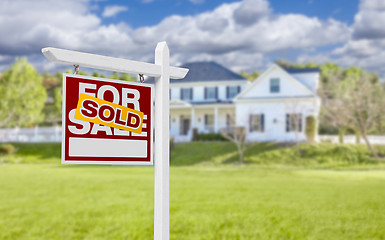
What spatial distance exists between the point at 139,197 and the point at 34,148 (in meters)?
22.8

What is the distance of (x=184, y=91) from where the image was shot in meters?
32.4

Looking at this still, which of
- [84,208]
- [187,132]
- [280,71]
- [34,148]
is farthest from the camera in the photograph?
[187,132]

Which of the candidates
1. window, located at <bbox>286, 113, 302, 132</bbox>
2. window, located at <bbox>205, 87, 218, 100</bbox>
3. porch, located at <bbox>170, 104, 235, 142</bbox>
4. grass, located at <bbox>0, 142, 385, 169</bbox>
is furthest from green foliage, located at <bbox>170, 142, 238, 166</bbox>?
window, located at <bbox>205, 87, 218, 100</bbox>

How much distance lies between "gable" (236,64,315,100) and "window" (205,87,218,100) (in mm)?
3760

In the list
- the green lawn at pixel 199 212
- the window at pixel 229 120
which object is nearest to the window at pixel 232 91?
the window at pixel 229 120

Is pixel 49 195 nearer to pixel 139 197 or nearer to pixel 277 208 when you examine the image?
pixel 139 197

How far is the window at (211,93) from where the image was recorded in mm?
31816

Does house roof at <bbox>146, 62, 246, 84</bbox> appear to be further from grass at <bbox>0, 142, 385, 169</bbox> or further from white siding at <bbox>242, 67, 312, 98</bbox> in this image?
grass at <bbox>0, 142, 385, 169</bbox>

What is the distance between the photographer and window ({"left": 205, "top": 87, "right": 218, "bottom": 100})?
31816 millimetres

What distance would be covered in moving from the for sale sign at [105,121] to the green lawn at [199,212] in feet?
11.2

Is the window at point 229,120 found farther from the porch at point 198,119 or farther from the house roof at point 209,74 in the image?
the house roof at point 209,74

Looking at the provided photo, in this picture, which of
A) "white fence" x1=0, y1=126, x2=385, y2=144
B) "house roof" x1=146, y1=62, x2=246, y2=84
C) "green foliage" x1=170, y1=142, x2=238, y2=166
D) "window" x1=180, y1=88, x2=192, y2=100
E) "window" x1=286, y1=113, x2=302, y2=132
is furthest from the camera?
"white fence" x1=0, y1=126, x2=385, y2=144

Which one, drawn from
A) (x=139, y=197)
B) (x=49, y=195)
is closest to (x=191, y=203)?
(x=139, y=197)

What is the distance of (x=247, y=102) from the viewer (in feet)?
92.3
